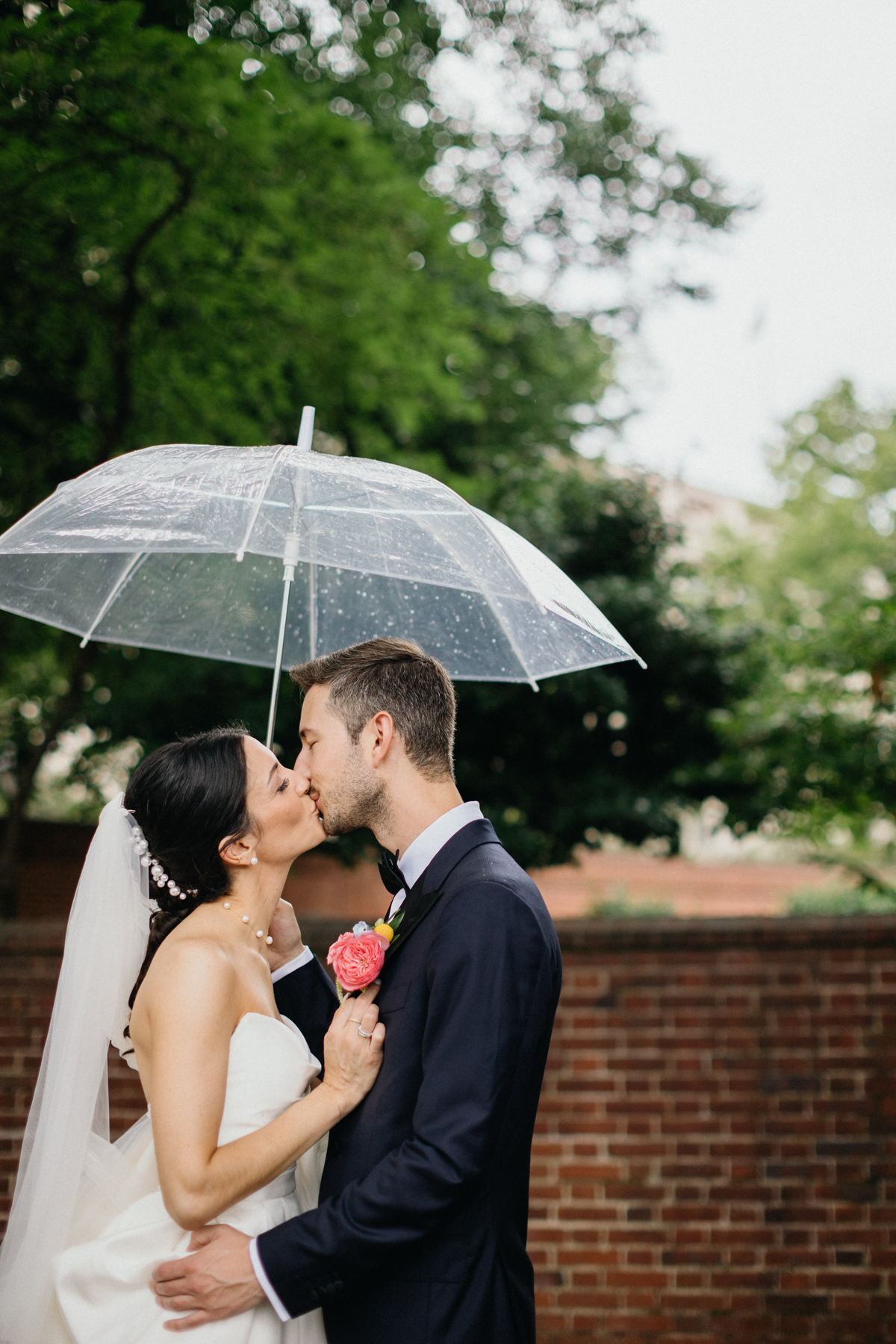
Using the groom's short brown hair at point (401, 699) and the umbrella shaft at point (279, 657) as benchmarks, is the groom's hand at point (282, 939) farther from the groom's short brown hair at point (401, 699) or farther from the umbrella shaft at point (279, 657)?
the groom's short brown hair at point (401, 699)

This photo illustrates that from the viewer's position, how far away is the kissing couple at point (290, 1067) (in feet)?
6.68

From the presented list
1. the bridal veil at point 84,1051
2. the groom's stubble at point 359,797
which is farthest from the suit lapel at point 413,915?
the bridal veil at point 84,1051

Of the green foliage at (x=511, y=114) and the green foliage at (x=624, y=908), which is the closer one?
the green foliage at (x=511, y=114)

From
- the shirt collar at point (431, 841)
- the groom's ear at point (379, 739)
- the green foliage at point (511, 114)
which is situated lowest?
the shirt collar at point (431, 841)

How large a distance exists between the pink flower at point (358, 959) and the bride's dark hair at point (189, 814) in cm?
52

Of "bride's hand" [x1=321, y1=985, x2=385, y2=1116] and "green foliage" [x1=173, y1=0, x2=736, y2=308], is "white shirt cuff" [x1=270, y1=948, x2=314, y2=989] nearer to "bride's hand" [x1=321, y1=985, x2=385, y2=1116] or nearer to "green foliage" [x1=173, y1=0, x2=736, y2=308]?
"bride's hand" [x1=321, y1=985, x2=385, y2=1116]

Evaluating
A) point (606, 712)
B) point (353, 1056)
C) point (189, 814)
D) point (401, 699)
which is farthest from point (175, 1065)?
point (606, 712)

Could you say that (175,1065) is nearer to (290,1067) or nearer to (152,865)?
(290,1067)

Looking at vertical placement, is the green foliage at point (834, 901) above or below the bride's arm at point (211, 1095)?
below

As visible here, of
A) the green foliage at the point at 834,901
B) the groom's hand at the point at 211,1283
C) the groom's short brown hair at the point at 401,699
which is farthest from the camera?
the green foliage at the point at 834,901

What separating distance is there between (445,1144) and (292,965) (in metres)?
1.01

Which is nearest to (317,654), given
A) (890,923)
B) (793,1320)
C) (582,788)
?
(890,923)

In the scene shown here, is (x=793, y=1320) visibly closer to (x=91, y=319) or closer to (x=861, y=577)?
(x=91, y=319)

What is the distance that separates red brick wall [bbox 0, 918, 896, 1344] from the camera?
4.59m
